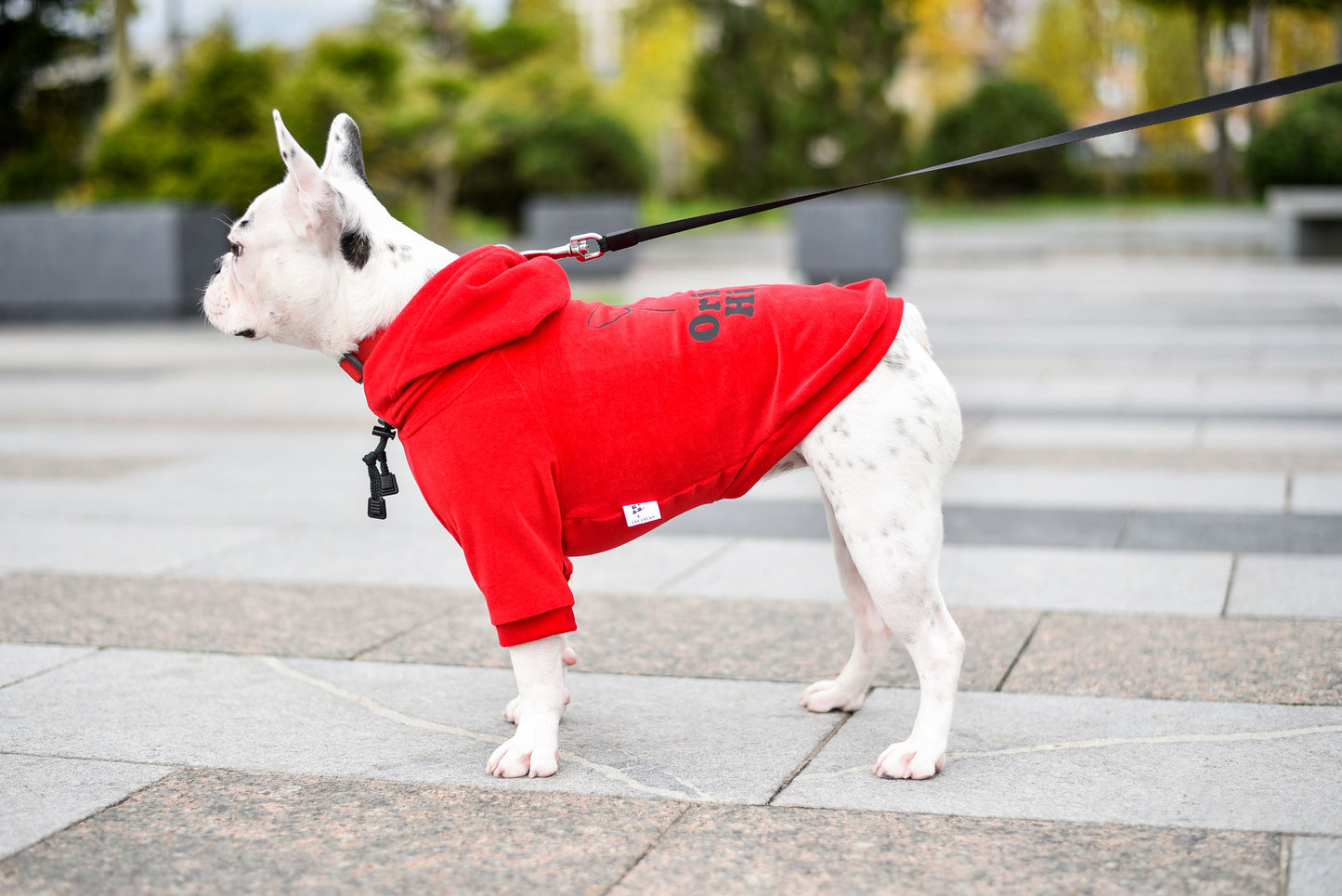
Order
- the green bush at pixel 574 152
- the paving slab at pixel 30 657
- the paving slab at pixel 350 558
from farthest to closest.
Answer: the green bush at pixel 574 152
the paving slab at pixel 350 558
the paving slab at pixel 30 657

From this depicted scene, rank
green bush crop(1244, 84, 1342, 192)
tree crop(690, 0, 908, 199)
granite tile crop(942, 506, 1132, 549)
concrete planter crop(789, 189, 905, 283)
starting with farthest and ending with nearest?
tree crop(690, 0, 908, 199) → green bush crop(1244, 84, 1342, 192) → concrete planter crop(789, 189, 905, 283) → granite tile crop(942, 506, 1132, 549)

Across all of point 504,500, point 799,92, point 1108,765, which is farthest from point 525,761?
point 799,92

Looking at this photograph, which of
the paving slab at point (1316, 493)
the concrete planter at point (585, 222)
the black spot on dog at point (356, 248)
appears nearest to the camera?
the black spot on dog at point (356, 248)

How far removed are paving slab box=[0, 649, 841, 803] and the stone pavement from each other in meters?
0.01

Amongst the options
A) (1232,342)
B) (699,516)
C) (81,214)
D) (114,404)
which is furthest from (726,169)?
(699,516)

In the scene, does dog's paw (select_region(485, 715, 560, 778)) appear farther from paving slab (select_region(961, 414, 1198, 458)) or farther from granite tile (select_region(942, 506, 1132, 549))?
paving slab (select_region(961, 414, 1198, 458))

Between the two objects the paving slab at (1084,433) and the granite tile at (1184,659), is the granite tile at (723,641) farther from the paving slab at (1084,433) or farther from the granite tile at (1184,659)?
the paving slab at (1084,433)

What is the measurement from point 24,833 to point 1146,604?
3643 mm

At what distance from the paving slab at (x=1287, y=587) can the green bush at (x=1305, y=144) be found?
20414 mm

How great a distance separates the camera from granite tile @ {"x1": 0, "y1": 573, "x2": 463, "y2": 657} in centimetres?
470

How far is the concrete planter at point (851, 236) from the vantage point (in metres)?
18.5

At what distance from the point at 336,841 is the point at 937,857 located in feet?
4.31

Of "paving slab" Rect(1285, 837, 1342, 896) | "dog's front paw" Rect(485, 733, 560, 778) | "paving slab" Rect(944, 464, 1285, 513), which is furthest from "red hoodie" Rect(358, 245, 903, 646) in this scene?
"paving slab" Rect(944, 464, 1285, 513)

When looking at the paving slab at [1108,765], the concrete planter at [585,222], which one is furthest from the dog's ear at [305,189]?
the concrete planter at [585,222]
